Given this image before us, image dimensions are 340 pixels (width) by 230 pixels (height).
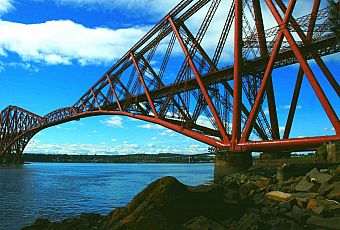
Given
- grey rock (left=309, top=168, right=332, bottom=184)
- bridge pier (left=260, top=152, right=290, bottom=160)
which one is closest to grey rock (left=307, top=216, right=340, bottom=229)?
grey rock (left=309, top=168, right=332, bottom=184)

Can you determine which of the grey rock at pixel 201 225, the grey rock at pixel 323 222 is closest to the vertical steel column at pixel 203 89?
the grey rock at pixel 201 225

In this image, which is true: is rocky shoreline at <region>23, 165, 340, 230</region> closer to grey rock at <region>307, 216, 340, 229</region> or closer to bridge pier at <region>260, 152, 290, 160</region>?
grey rock at <region>307, 216, 340, 229</region>

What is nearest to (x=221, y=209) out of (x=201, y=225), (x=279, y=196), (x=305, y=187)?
(x=201, y=225)

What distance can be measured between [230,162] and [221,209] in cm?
1634

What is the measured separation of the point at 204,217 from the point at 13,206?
15.9m

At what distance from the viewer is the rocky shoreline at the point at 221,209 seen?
26.7 feet

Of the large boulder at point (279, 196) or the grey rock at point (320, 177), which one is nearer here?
the large boulder at point (279, 196)

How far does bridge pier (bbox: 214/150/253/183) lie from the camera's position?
82.3 feet

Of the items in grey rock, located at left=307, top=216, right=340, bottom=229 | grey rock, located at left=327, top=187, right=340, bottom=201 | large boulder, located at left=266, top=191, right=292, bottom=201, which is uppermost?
grey rock, located at left=327, top=187, right=340, bottom=201

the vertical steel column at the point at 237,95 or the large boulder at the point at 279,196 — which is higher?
the vertical steel column at the point at 237,95

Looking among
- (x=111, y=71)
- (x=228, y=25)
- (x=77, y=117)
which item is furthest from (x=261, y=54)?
(x=77, y=117)

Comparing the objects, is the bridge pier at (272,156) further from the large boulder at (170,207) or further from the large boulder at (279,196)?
the large boulder at (170,207)

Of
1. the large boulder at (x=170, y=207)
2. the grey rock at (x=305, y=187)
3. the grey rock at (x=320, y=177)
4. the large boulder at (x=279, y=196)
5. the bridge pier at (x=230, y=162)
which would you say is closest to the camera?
the large boulder at (x=170, y=207)

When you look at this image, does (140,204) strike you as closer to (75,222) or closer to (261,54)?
(75,222)
